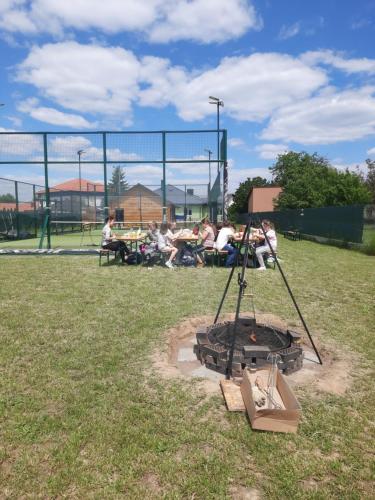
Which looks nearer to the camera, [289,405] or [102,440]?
[102,440]

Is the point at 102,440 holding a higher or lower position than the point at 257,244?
lower

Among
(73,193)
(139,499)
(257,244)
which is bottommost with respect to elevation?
(139,499)

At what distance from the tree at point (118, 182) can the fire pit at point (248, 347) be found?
9806mm

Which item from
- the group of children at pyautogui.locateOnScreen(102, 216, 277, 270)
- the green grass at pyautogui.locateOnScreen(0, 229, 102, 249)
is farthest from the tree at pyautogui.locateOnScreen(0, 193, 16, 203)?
the group of children at pyautogui.locateOnScreen(102, 216, 277, 270)

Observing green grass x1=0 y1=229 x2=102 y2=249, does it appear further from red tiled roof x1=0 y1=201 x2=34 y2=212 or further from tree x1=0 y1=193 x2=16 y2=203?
tree x1=0 y1=193 x2=16 y2=203

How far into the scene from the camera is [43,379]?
3543 mm

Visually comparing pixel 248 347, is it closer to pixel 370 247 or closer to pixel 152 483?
pixel 152 483

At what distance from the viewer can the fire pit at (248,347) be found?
3750 mm

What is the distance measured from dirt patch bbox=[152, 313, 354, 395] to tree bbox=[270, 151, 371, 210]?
85.3 feet

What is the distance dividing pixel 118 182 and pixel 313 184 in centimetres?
4076

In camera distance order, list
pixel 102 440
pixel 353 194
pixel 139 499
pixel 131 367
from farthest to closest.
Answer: pixel 353 194 < pixel 131 367 < pixel 102 440 < pixel 139 499

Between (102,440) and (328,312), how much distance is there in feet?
14.1

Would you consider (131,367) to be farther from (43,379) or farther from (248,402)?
(248,402)

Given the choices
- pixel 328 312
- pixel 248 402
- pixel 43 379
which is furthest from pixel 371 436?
pixel 328 312
